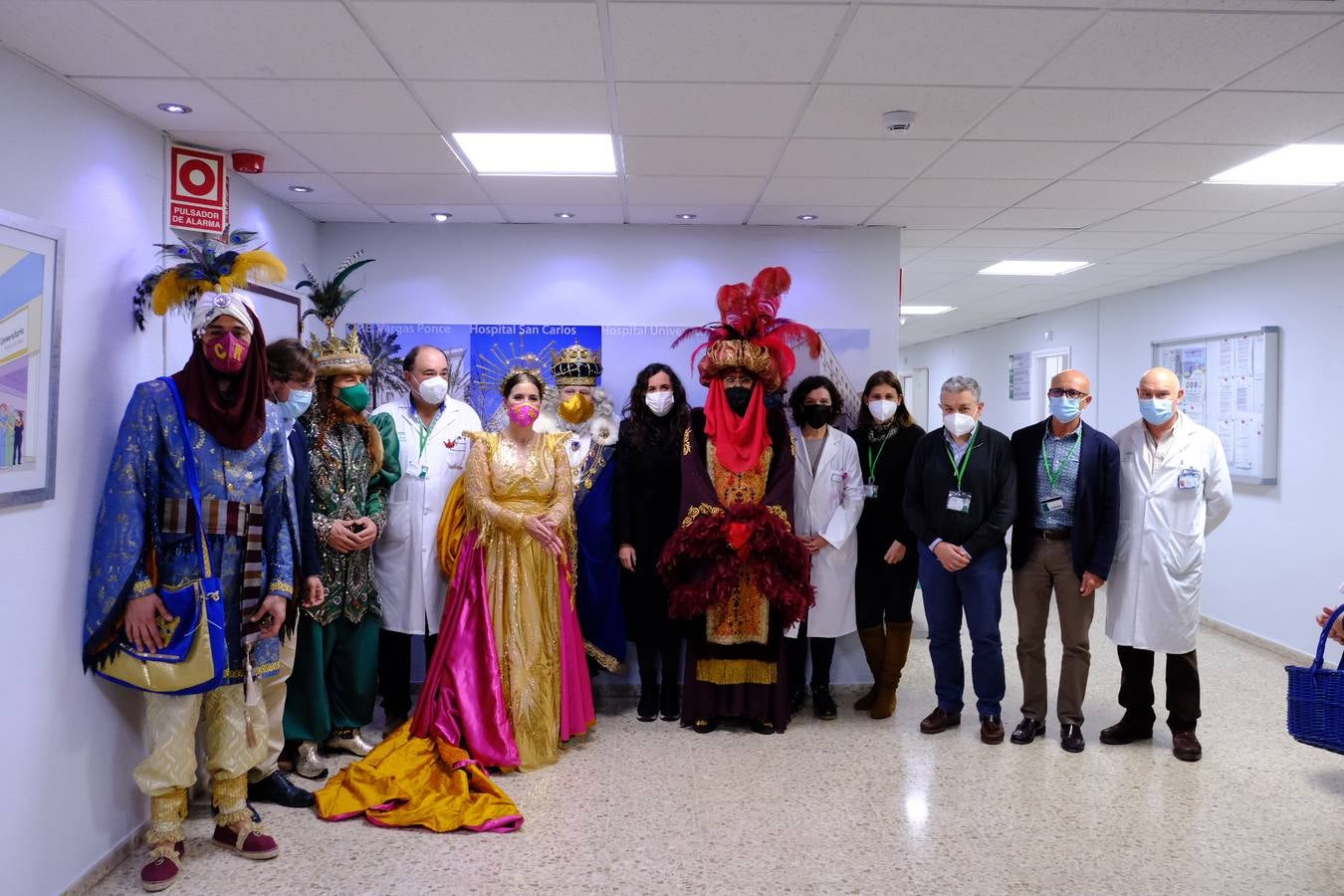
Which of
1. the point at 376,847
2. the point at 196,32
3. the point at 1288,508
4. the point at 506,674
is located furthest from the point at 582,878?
the point at 1288,508

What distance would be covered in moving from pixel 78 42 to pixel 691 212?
291cm

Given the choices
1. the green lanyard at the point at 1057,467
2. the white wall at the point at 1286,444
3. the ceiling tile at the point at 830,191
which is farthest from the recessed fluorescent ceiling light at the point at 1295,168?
the white wall at the point at 1286,444

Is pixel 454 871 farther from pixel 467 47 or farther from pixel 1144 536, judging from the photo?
pixel 1144 536

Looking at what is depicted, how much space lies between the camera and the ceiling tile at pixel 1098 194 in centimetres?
429

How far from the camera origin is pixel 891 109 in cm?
322

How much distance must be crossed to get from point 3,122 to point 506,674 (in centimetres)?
267

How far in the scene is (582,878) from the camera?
299 centimetres

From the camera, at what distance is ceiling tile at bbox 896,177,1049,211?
14.0 ft

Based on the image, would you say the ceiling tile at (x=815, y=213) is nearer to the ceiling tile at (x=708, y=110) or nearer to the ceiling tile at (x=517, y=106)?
the ceiling tile at (x=708, y=110)

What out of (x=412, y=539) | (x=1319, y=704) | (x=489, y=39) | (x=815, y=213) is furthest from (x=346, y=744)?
(x=1319, y=704)

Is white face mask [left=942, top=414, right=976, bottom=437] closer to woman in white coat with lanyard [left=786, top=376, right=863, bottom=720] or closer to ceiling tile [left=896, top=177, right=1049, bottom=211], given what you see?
woman in white coat with lanyard [left=786, top=376, right=863, bottom=720]

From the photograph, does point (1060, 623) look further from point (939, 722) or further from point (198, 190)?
point (198, 190)

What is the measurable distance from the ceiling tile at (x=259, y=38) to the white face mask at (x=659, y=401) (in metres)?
2.03

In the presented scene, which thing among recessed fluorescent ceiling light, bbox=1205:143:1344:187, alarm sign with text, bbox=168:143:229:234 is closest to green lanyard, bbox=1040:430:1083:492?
recessed fluorescent ceiling light, bbox=1205:143:1344:187
